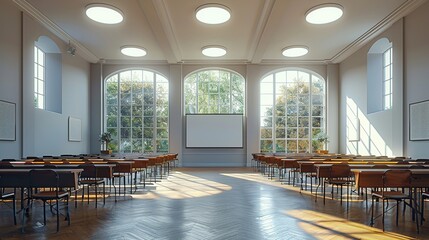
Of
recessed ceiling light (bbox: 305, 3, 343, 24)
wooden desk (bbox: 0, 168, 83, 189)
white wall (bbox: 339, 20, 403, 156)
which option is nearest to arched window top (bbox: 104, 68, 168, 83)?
recessed ceiling light (bbox: 305, 3, 343, 24)

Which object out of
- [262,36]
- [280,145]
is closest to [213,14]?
[262,36]

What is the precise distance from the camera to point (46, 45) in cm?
1245

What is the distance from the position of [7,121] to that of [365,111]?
12419mm

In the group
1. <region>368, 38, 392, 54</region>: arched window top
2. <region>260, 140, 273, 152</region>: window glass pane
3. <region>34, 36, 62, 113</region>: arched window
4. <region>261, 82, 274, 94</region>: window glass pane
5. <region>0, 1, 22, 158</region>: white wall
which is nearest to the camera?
<region>0, 1, 22, 158</region>: white wall

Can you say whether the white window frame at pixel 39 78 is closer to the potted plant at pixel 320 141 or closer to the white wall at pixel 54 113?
the white wall at pixel 54 113

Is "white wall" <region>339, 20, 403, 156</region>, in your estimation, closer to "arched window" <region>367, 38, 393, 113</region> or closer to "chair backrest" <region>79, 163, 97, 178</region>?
"arched window" <region>367, 38, 393, 113</region>

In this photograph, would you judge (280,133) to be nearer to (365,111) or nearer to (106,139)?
(365,111)

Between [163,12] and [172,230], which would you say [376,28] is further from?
[172,230]

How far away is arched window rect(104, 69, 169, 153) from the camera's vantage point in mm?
16891

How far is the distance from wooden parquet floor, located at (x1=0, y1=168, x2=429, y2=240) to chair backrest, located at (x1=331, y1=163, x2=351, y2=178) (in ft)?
1.89

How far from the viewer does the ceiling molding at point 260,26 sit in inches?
375

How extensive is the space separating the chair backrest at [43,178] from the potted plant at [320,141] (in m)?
13.2

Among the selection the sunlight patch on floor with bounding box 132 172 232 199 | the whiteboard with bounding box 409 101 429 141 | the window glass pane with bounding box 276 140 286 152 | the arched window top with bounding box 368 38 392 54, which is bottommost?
the sunlight patch on floor with bounding box 132 172 232 199

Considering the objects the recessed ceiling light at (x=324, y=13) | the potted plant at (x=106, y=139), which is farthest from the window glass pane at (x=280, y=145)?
the potted plant at (x=106, y=139)
